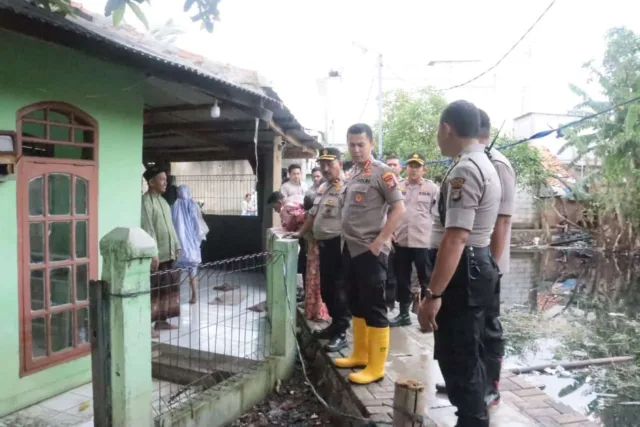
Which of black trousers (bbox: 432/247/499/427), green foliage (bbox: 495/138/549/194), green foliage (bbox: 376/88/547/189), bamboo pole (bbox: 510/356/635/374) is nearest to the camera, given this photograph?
black trousers (bbox: 432/247/499/427)

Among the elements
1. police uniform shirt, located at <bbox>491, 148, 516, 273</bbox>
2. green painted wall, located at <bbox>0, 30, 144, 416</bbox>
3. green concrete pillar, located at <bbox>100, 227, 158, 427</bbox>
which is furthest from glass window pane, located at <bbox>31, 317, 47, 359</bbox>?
police uniform shirt, located at <bbox>491, 148, 516, 273</bbox>

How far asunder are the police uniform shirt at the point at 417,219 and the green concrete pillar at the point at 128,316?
9.48ft

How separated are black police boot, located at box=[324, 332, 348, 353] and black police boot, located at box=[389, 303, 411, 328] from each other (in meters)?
0.88

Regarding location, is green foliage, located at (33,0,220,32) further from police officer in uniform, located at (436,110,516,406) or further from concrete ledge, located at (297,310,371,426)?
concrete ledge, located at (297,310,371,426)

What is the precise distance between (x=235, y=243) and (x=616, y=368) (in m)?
6.51

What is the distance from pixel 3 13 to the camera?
10.1 feet

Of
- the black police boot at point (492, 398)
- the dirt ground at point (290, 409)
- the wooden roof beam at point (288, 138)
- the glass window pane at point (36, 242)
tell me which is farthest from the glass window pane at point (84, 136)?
the black police boot at point (492, 398)

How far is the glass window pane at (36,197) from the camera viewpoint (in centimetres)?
405

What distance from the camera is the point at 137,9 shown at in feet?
10.3

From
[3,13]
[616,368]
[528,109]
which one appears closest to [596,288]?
[616,368]

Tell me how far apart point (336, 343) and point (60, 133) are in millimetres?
3040

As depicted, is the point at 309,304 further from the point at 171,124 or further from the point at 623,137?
the point at 623,137

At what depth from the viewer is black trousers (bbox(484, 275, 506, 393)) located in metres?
2.92

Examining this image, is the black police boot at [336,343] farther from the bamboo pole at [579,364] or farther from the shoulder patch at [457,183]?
the shoulder patch at [457,183]
